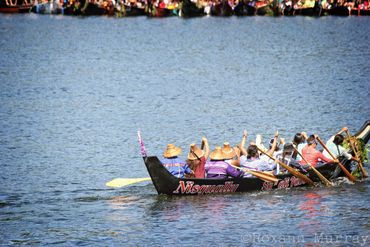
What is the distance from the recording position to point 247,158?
27.2 meters

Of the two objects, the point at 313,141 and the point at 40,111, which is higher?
the point at 313,141

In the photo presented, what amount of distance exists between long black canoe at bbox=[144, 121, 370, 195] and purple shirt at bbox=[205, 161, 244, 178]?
Result: 16 cm

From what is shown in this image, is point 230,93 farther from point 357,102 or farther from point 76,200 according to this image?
point 76,200

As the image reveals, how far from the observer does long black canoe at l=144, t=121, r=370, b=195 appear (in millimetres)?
25438

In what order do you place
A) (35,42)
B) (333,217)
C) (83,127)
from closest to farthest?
(333,217) < (83,127) < (35,42)

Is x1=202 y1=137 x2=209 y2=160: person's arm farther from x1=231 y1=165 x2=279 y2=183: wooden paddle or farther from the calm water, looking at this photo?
the calm water

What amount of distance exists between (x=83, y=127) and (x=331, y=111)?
10.00m

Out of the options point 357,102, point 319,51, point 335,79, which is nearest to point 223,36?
point 319,51

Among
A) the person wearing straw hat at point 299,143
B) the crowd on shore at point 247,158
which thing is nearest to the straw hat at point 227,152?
the crowd on shore at point 247,158

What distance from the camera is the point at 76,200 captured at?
27047 millimetres

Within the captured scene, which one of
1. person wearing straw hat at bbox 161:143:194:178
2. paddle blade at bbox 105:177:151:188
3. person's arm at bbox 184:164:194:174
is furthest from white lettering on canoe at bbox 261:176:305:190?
paddle blade at bbox 105:177:151:188

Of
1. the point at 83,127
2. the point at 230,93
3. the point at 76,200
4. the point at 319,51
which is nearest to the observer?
the point at 76,200

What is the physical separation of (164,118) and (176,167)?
1476cm

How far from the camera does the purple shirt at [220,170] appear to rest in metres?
26.2
